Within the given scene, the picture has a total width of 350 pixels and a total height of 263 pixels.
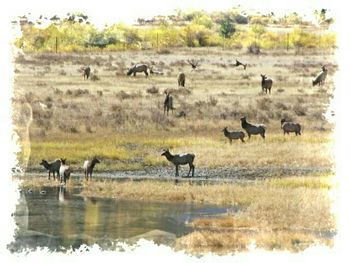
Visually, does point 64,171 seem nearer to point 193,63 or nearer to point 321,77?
point 193,63

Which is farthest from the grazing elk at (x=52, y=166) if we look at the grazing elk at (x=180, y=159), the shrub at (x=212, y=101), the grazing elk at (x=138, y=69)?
the shrub at (x=212, y=101)

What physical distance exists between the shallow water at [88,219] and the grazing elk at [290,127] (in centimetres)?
181

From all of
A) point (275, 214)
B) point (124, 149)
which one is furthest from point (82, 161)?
point (275, 214)

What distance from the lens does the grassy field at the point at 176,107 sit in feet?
55.6

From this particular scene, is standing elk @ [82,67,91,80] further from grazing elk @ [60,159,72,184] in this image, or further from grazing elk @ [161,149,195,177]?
grazing elk @ [161,149,195,177]

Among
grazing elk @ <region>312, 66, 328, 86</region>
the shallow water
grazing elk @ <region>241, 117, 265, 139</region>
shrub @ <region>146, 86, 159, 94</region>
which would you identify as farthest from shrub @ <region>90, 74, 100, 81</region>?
grazing elk @ <region>312, 66, 328, 86</region>

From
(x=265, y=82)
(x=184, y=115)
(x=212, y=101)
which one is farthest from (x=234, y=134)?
(x=265, y=82)

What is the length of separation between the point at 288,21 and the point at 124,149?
3.38m

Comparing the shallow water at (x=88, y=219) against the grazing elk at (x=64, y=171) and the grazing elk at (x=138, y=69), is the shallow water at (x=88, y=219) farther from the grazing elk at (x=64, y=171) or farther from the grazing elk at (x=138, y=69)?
the grazing elk at (x=138, y=69)

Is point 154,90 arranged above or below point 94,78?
below

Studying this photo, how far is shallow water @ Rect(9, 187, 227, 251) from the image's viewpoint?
51.8ft

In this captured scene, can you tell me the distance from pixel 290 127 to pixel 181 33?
2.37 m

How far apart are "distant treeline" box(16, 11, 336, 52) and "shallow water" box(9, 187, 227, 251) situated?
244 cm

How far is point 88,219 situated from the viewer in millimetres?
16250
